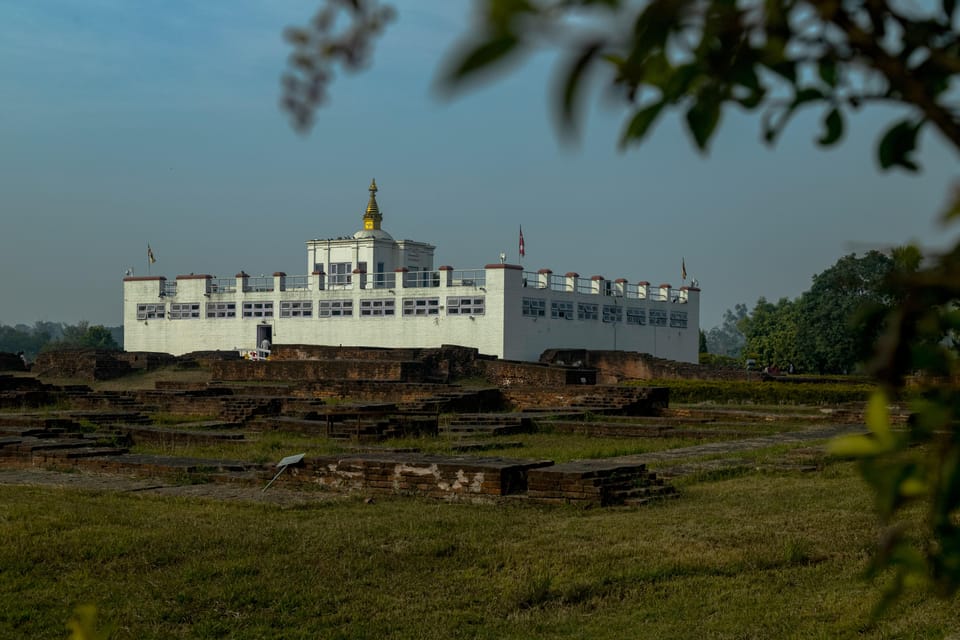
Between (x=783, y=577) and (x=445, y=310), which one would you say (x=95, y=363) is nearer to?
(x=445, y=310)

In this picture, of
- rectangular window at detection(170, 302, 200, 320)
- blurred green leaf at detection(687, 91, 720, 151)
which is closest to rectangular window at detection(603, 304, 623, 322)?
rectangular window at detection(170, 302, 200, 320)

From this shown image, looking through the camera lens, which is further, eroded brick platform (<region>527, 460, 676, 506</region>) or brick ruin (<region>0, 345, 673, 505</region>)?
brick ruin (<region>0, 345, 673, 505</region>)

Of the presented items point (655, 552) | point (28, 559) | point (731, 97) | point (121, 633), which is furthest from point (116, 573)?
point (731, 97)

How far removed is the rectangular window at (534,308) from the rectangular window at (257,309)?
976 centimetres

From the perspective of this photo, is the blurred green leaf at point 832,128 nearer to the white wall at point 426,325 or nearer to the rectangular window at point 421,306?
the white wall at point 426,325

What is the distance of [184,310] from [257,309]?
10.9 feet

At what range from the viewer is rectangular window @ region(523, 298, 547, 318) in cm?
3656

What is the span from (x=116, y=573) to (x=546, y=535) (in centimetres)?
260

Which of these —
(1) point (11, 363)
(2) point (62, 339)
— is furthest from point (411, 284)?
(2) point (62, 339)

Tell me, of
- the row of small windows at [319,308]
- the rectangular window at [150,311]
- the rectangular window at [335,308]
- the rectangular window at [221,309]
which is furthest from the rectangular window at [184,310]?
the rectangular window at [335,308]

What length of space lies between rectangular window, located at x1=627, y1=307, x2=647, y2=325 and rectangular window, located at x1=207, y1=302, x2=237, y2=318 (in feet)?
47.9

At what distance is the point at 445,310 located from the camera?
36.7 m

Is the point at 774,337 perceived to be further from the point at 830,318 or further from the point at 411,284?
the point at 411,284

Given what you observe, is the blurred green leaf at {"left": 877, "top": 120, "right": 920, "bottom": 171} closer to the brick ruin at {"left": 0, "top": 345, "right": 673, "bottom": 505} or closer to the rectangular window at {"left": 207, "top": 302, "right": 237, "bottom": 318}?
the brick ruin at {"left": 0, "top": 345, "right": 673, "bottom": 505}
